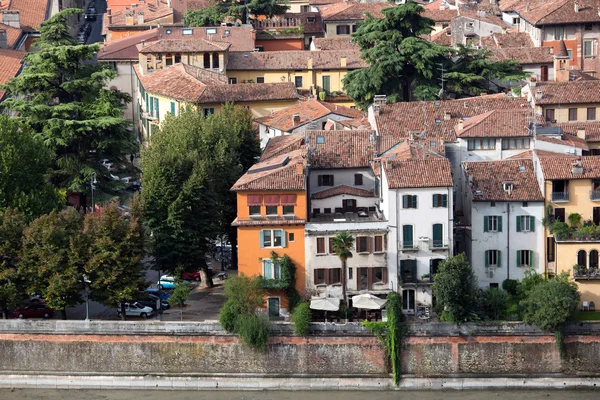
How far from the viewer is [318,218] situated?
2940 inches

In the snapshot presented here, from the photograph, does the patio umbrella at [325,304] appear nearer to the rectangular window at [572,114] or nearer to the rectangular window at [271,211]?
the rectangular window at [271,211]

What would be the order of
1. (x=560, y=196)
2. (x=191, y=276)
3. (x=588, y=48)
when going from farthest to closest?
(x=588, y=48) → (x=191, y=276) → (x=560, y=196)

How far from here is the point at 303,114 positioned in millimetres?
89062

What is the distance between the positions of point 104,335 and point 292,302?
7.94 meters

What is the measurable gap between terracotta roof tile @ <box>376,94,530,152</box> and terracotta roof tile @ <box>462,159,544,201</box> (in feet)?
15.7

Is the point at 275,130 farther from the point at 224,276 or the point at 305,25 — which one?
the point at 305,25

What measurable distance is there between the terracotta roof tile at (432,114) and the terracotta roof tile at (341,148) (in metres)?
1.16

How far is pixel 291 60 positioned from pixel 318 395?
124ft

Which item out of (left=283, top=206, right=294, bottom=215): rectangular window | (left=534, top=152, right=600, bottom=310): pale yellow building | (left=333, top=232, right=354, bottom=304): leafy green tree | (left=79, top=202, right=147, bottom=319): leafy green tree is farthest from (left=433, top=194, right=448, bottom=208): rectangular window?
(left=79, top=202, right=147, bottom=319): leafy green tree

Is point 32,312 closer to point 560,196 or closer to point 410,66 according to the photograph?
point 560,196

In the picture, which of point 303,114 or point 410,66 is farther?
point 410,66

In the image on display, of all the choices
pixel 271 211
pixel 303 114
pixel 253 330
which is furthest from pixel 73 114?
pixel 253 330

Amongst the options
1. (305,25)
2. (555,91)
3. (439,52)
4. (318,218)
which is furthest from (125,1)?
(318,218)

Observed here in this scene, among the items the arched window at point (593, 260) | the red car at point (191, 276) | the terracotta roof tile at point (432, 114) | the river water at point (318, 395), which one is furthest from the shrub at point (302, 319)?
the arched window at point (593, 260)
